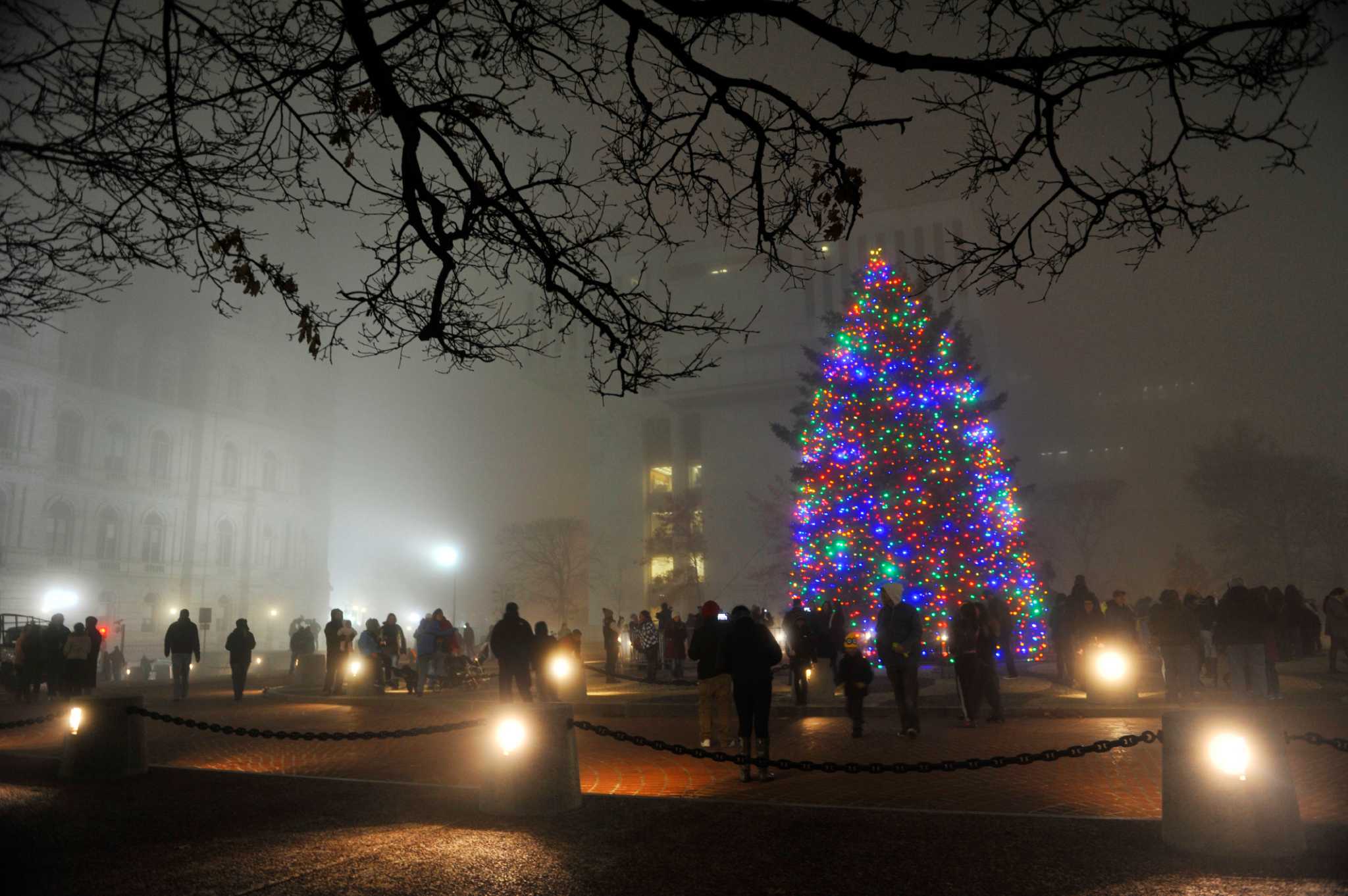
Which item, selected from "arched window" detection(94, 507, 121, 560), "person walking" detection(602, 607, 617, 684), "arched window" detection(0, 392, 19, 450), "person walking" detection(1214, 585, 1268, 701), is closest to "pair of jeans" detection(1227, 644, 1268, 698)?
"person walking" detection(1214, 585, 1268, 701)

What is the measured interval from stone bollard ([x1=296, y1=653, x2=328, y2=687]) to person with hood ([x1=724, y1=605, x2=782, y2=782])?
15.9 m

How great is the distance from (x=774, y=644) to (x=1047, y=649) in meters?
21.3

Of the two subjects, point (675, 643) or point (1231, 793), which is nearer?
point (1231, 793)

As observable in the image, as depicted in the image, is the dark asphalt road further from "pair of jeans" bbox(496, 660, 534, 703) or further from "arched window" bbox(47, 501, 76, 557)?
"arched window" bbox(47, 501, 76, 557)

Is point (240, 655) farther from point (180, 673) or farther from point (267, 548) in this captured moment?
point (267, 548)

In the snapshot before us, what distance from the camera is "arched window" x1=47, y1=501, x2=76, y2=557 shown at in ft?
178

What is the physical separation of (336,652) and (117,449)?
50.5 meters

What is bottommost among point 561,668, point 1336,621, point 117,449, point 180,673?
point 180,673

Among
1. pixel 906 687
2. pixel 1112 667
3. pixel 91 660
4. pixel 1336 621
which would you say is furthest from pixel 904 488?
pixel 91 660

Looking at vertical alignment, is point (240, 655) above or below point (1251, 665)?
below

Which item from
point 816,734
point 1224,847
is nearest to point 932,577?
point 816,734

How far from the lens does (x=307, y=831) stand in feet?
21.0

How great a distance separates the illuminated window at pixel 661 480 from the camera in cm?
6826

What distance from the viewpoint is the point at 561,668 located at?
663 inches
